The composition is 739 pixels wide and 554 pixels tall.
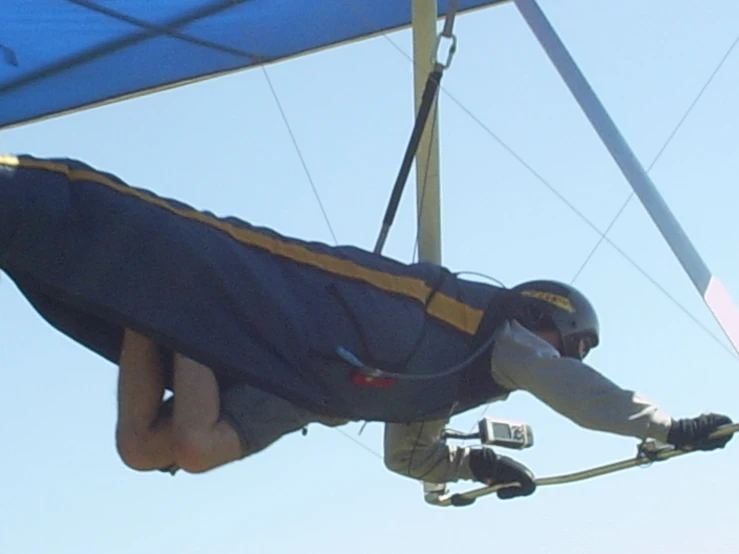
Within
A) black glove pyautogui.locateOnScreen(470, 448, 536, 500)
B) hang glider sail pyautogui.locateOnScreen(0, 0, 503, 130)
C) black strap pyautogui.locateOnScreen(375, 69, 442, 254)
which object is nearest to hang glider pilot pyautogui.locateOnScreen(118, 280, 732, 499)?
black glove pyautogui.locateOnScreen(470, 448, 536, 500)

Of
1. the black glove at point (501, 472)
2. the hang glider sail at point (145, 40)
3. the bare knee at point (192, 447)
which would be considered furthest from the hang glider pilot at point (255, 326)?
the hang glider sail at point (145, 40)

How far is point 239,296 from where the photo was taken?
3.37 m

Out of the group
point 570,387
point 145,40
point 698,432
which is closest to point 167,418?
point 570,387

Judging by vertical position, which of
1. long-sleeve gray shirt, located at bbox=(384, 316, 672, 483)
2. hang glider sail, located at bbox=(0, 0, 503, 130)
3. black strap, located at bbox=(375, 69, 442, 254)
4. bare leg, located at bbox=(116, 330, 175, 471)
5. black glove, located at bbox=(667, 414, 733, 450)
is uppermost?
hang glider sail, located at bbox=(0, 0, 503, 130)

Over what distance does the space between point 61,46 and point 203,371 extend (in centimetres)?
263

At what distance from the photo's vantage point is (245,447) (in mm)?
3549

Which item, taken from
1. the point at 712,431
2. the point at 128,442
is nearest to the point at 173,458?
the point at 128,442

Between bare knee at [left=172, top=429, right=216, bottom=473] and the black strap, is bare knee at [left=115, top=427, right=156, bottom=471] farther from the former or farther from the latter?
the black strap

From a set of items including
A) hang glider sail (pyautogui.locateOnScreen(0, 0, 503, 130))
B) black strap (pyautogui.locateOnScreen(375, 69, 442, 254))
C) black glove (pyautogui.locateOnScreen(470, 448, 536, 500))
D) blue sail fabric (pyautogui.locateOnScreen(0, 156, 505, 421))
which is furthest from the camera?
hang glider sail (pyautogui.locateOnScreen(0, 0, 503, 130))

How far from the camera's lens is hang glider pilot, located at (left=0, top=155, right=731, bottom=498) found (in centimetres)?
328

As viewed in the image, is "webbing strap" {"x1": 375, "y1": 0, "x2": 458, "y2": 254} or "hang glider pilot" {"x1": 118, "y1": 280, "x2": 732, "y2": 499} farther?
"webbing strap" {"x1": 375, "y1": 0, "x2": 458, "y2": 254}

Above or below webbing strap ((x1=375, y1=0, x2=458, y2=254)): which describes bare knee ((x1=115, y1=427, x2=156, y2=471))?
below

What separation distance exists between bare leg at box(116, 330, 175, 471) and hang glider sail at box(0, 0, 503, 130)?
2.14 meters

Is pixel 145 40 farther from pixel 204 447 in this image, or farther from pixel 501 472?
pixel 204 447
